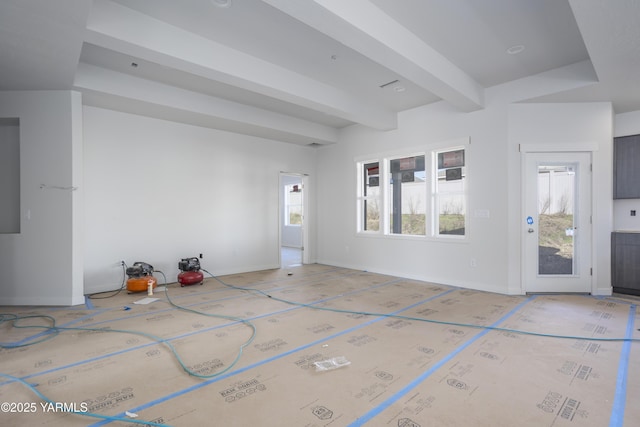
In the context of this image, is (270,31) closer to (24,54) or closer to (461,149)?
(24,54)

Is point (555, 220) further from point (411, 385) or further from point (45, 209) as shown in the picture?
point (45, 209)

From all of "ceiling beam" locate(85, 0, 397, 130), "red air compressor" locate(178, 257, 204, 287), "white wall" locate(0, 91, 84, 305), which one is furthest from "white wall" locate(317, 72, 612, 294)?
"white wall" locate(0, 91, 84, 305)

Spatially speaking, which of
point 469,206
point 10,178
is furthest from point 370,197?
point 10,178

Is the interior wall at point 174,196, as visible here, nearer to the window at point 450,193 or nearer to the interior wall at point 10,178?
the interior wall at point 10,178

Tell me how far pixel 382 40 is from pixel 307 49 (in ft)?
3.55

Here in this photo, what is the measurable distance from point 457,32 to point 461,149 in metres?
2.40

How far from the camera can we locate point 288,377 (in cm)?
250

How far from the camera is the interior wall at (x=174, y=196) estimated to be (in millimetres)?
5191

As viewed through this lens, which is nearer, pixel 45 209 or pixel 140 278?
pixel 45 209

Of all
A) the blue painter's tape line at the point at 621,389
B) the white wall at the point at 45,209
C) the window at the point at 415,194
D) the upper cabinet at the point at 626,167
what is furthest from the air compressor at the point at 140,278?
the upper cabinet at the point at 626,167

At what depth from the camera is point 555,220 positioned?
499 centimetres

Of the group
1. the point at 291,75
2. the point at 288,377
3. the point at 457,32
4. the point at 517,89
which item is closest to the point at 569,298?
the point at 517,89

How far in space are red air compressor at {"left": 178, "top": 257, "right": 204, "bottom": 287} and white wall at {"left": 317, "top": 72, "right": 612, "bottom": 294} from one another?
3.50 m

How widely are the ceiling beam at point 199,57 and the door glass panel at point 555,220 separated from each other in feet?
10.5
